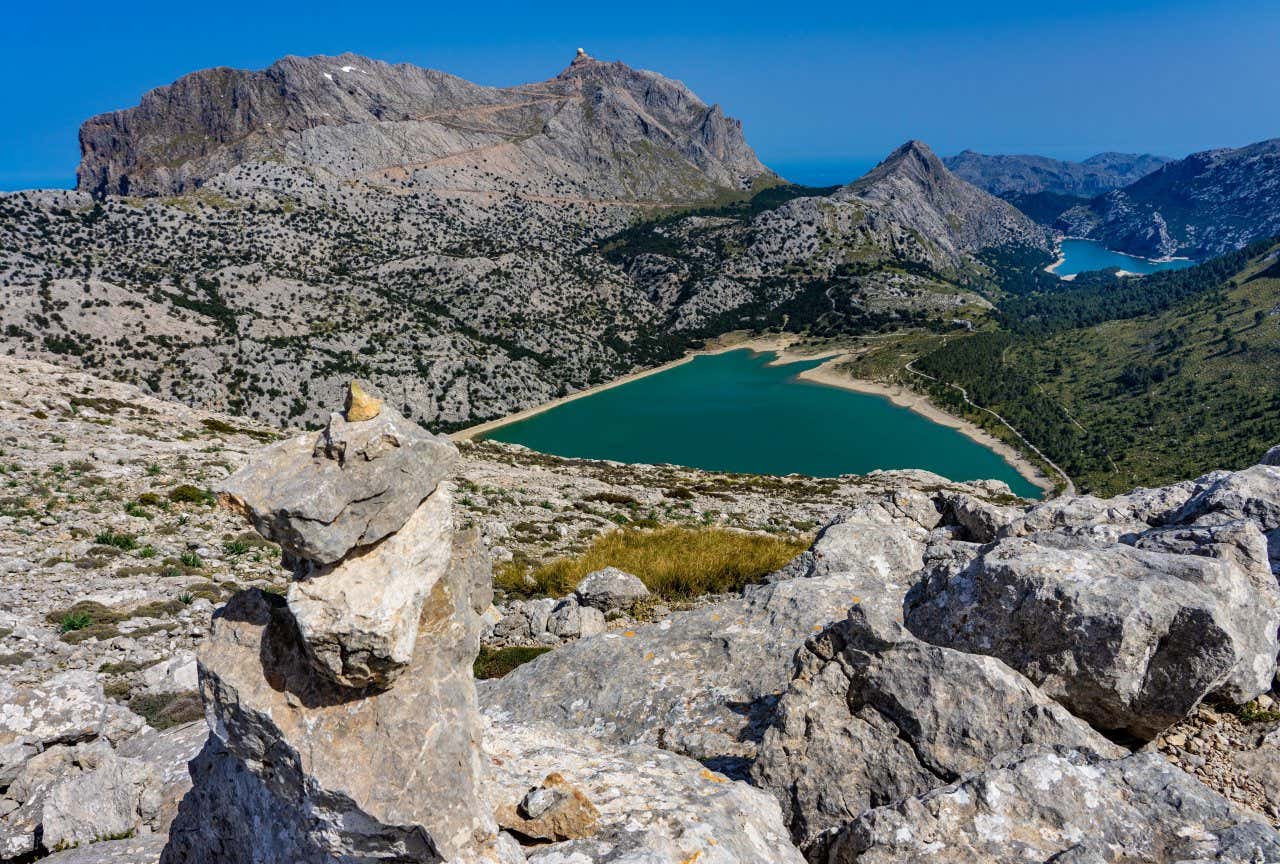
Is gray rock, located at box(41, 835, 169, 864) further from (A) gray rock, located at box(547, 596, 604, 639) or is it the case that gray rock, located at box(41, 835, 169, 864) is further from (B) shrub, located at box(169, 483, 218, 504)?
(B) shrub, located at box(169, 483, 218, 504)

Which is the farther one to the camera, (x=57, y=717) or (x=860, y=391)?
(x=860, y=391)

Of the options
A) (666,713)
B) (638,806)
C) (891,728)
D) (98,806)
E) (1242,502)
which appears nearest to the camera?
(638,806)

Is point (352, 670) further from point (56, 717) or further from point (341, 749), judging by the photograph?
point (56, 717)

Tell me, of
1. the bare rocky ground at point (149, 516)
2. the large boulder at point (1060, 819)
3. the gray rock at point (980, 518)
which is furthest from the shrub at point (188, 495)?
the gray rock at point (980, 518)

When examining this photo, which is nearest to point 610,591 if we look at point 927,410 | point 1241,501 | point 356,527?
point 356,527

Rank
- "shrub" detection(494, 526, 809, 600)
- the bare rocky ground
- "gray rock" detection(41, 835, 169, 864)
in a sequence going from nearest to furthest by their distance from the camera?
"gray rock" detection(41, 835, 169, 864), the bare rocky ground, "shrub" detection(494, 526, 809, 600)

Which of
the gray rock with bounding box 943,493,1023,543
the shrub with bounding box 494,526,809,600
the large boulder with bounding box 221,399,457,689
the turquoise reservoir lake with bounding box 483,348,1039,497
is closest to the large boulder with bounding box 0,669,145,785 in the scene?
the large boulder with bounding box 221,399,457,689

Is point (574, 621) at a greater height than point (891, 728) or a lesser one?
lesser
